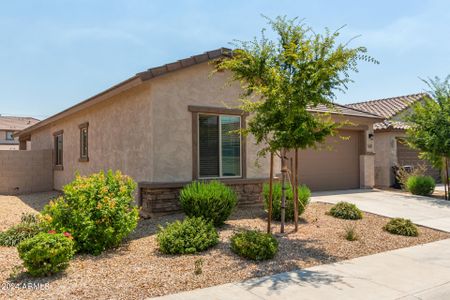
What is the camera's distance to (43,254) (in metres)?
4.92

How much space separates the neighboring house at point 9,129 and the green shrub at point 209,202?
3857cm

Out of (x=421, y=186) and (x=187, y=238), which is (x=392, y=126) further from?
(x=187, y=238)

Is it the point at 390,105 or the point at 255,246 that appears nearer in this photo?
the point at 255,246

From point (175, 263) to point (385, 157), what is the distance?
50.8ft

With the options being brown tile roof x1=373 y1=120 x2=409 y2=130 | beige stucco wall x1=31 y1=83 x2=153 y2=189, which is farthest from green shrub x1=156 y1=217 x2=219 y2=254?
brown tile roof x1=373 y1=120 x2=409 y2=130

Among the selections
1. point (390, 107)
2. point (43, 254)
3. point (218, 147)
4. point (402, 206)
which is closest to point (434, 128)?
point (402, 206)

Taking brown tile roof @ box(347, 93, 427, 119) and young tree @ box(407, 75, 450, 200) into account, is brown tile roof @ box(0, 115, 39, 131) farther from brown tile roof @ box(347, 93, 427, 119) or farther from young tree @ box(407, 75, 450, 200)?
young tree @ box(407, 75, 450, 200)

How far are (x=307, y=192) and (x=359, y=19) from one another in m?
4.66

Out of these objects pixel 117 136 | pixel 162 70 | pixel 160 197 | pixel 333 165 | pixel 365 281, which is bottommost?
pixel 365 281

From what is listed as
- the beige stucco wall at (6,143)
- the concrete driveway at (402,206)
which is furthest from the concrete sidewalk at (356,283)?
the beige stucco wall at (6,143)

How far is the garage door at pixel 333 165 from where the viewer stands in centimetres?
1461

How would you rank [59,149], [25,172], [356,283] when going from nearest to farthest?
1. [356,283]
2. [25,172]
3. [59,149]

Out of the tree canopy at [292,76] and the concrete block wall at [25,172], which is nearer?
the tree canopy at [292,76]

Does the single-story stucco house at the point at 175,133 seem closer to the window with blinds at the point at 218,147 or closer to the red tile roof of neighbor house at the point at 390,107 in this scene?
the window with blinds at the point at 218,147
